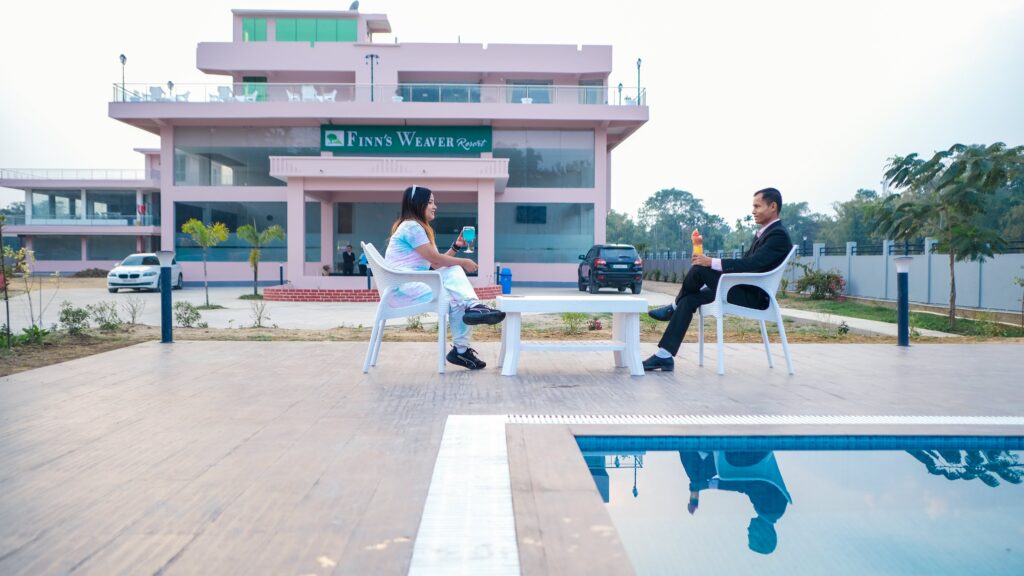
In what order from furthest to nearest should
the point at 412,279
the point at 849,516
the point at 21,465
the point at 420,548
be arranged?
the point at 412,279
the point at 21,465
the point at 849,516
the point at 420,548

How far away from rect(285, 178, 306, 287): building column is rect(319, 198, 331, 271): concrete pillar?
15.1ft

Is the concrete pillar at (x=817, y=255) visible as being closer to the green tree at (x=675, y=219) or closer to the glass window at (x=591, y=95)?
the glass window at (x=591, y=95)

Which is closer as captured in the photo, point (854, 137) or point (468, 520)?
point (468, 520)

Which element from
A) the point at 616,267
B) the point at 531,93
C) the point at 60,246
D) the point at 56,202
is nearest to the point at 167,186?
the point at 531,93

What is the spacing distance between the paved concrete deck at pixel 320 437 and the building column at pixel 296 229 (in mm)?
15477

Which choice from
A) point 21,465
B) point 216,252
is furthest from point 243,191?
point 21,465

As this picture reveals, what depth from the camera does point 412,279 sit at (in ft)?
17.0

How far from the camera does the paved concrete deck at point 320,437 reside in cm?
197

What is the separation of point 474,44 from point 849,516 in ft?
93.3

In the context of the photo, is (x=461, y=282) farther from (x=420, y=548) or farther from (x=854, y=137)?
(x=854, y=137)

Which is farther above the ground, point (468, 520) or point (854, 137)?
point (854, 137)

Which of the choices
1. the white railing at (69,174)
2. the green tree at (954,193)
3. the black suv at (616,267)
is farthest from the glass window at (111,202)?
the green tree at (954,193)

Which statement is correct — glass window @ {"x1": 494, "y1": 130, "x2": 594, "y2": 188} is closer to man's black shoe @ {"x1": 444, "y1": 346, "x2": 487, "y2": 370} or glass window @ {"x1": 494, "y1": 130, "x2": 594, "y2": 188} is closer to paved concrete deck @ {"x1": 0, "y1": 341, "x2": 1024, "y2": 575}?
paved concrete deck @ {"x1": 0, "y1": 341, "x2": 1024, "y2": 575}

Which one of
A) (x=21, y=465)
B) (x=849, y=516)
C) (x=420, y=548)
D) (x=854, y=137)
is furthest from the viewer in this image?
(x=854, y=137)
